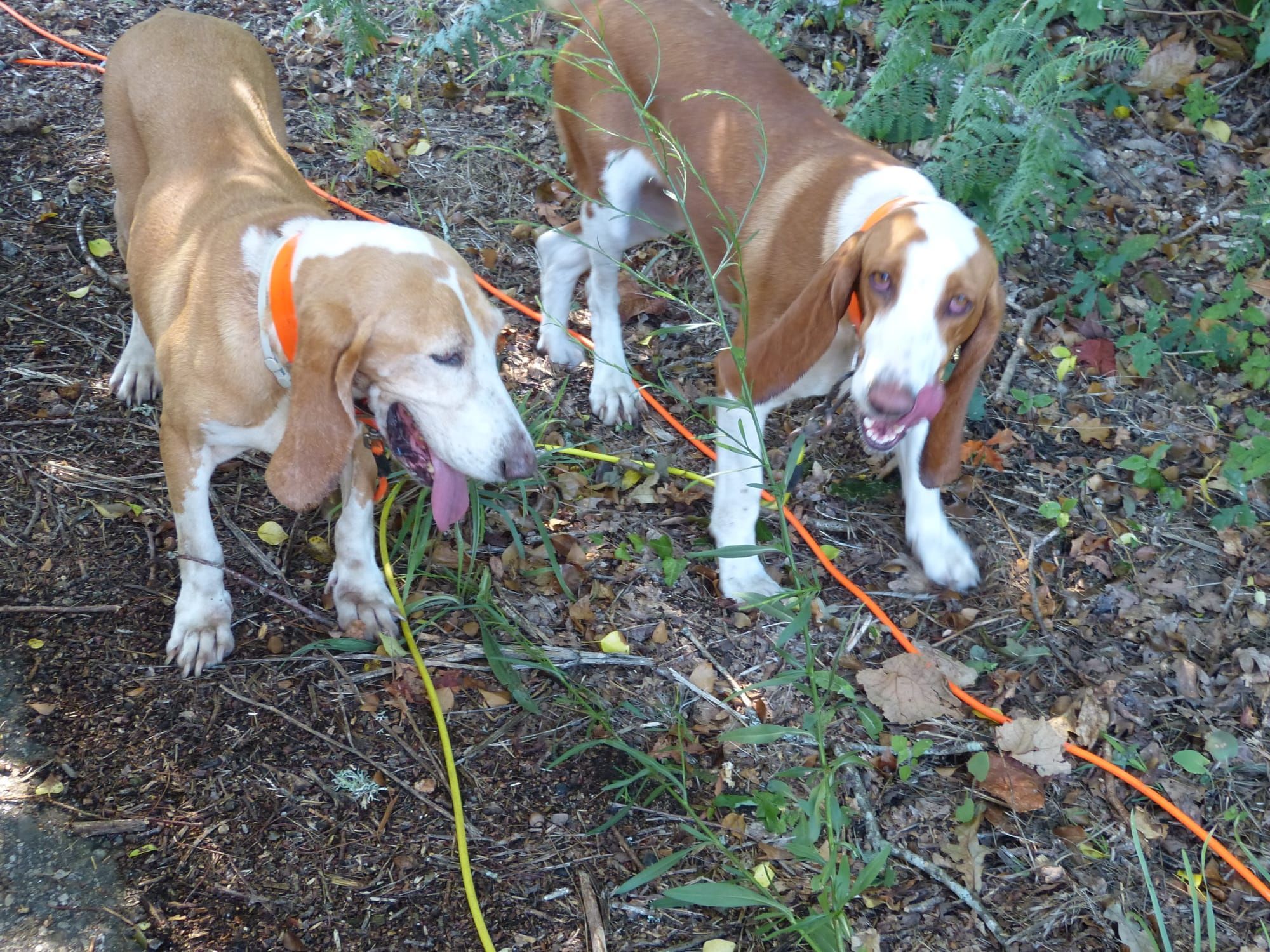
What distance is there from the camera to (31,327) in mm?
3633

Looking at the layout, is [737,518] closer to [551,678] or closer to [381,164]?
[551,678]

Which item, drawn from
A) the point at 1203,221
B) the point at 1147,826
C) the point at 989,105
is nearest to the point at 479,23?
the point at 989,105

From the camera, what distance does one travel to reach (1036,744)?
109 inches

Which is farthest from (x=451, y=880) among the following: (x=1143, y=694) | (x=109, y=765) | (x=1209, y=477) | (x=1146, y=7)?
(x=1146, y=7)

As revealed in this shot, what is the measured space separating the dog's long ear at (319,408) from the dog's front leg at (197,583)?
45 centimetres

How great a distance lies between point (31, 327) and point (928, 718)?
329 centimetres

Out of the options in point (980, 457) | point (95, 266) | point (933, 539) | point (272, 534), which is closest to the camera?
point (272, 534)

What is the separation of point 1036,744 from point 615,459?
5.16 feet

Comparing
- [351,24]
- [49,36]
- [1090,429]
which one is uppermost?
[351,24]

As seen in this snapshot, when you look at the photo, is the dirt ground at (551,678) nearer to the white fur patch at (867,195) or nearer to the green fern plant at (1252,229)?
the green fern plant at (1252,229)

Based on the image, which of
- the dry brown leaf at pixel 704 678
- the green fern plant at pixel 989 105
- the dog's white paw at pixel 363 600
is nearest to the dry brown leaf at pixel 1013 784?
the dry brown leaf at pixel 704 678

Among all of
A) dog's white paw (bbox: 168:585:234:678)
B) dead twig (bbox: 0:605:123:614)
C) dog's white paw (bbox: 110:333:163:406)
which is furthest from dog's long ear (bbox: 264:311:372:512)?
dog's white paw (bbox: 110:333:163:406)

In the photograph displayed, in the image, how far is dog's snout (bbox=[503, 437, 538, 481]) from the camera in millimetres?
2498

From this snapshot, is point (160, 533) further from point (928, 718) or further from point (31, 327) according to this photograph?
point (928, 718)
